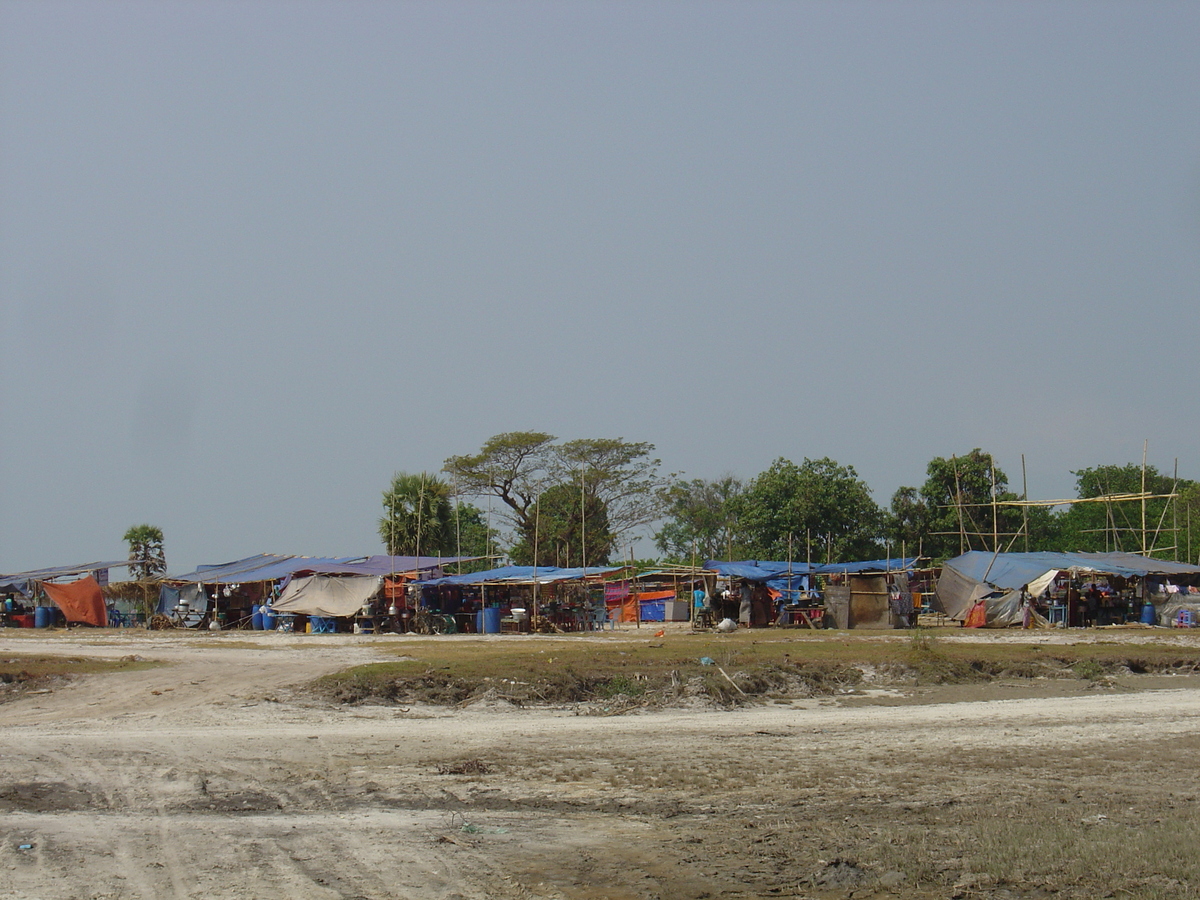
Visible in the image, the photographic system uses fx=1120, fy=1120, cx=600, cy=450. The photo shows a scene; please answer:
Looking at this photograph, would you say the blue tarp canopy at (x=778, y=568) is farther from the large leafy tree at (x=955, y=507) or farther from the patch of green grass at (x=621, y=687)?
the patch of green grass at (x=621, y=687)

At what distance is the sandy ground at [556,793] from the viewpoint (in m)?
6.73

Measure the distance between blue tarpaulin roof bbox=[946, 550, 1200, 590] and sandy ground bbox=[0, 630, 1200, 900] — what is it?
20.1 meters

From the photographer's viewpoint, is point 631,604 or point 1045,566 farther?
point 631,604

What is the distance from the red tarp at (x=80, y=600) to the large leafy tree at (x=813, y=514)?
94.5ft

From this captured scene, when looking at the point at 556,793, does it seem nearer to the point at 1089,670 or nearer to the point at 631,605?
the point at 1089,670

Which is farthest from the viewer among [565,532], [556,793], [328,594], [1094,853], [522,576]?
[565,532]

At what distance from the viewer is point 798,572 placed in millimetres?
40281

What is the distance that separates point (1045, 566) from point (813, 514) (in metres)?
17.4

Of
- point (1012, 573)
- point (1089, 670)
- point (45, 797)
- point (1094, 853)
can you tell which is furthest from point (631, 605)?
point (1094, 853)

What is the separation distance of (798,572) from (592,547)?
17714 mm

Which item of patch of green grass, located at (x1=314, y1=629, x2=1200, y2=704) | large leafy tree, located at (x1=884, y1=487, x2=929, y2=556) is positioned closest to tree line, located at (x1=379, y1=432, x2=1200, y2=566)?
large leafy tree, located at (x1=884, y1=487, x2=929, y2=556)

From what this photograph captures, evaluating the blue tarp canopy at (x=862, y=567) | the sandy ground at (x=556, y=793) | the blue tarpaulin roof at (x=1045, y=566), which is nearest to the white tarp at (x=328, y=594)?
the blue tarp canopy at (x=862, y=567)

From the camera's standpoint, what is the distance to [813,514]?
52.9m

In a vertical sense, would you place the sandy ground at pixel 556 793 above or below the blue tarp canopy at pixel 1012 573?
below
